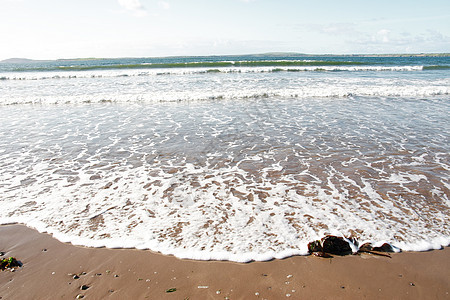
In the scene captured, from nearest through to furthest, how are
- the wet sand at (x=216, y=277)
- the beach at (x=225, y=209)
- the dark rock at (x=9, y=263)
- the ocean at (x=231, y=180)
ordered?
1. the wet sand at (x=216, y=277)
2. the beach at (x=225, y=209)
3. the dark rock at (x=9, y=263)
4. the ocean at (x=231, y=180)

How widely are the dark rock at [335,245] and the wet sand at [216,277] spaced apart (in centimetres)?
10

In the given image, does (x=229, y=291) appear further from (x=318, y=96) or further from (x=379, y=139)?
(x=318, y=96)

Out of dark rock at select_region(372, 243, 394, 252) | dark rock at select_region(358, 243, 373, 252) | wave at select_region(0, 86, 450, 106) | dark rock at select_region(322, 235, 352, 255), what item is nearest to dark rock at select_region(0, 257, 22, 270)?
dark rock at select_region(322, 235, 352, 255)

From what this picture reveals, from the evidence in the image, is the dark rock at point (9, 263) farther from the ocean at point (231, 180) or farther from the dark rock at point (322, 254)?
the dark rock at point (322, 254)

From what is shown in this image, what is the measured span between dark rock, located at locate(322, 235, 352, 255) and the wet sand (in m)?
0.10

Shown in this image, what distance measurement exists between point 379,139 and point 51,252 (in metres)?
8.69

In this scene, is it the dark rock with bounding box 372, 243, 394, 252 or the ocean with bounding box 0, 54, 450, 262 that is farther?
the ocean with bounding box 0, 54, 450, 262

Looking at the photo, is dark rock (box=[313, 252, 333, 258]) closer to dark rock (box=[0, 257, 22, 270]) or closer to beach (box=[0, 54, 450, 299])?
beach (box=[0, 54, 450, 299])

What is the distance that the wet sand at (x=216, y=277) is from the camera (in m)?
3.08

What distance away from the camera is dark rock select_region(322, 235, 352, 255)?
12.1 feet

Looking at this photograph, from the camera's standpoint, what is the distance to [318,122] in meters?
10.5

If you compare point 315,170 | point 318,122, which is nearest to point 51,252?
point 315,170

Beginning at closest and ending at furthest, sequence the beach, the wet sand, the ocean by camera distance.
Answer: the wet sand
the beach
the ocean

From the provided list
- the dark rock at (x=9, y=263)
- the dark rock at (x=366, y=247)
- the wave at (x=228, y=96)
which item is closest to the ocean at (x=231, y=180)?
the dark rock at (x=366, y=247)
